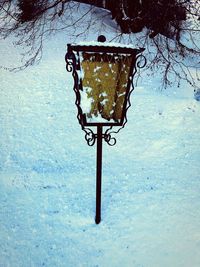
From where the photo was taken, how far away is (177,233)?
11.6 ft

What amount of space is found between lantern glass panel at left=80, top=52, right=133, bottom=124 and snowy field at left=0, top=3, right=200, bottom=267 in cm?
151

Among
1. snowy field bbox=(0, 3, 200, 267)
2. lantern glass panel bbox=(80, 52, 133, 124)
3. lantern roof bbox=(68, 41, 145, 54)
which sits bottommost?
snowy field bbox=(0, 3, 200, 267)

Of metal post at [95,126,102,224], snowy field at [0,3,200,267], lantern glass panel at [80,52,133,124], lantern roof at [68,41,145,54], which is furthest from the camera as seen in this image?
snowy field at [0,3,200,267]

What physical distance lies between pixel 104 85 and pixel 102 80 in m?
0.06

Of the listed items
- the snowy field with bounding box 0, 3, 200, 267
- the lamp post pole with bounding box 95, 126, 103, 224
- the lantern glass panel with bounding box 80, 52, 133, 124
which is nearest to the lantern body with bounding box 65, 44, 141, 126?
the lantern glass panel with bounding box 80, 52, 133, 124

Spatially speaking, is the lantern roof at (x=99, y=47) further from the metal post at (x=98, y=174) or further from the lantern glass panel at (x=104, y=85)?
the metal post at (x=98, y=174)

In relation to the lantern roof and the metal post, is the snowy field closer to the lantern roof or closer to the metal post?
the metal post

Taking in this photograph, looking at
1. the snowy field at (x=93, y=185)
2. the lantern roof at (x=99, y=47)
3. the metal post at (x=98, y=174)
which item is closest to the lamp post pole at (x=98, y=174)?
the metal post at (x=98, y=174)

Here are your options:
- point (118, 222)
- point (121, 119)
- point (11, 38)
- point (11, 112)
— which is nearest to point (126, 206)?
point (118, 222)

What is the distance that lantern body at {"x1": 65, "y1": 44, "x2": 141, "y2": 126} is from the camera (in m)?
2.68

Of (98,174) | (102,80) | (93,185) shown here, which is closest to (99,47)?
(102,80)

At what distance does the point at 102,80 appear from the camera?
2824 millimetres

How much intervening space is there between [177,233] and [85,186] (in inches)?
58.6

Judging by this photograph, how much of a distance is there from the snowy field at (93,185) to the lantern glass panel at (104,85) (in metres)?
1.51
